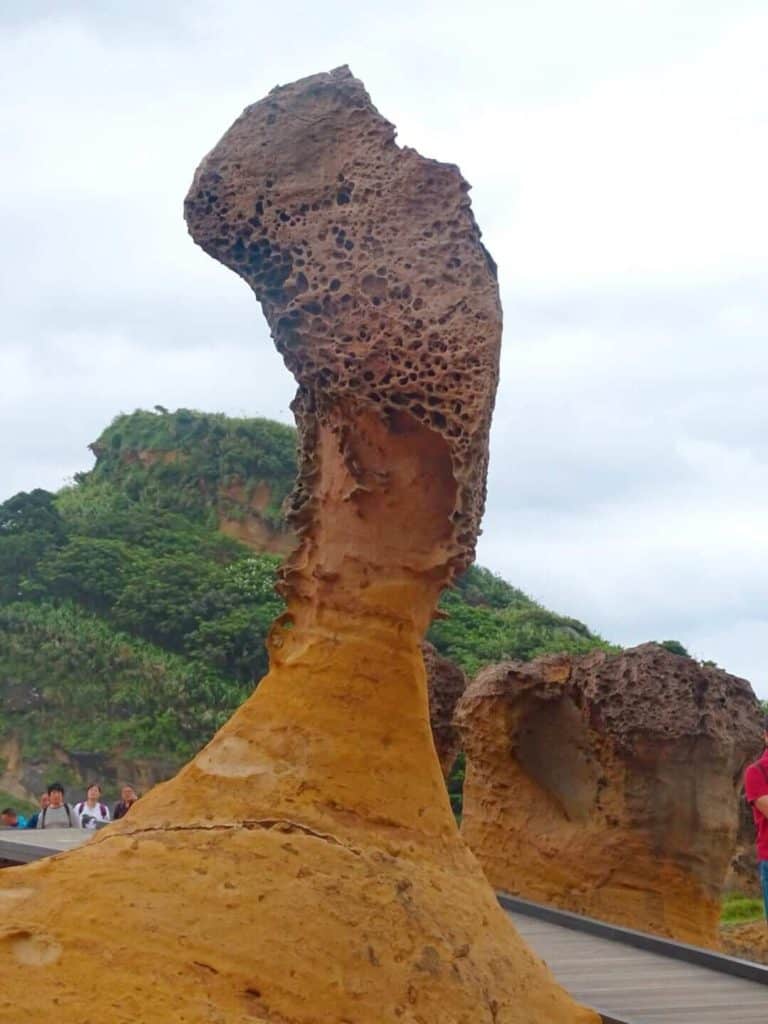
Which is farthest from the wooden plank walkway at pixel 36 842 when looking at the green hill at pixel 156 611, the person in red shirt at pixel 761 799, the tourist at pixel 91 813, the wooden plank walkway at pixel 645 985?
the green hill at pixel 156 611

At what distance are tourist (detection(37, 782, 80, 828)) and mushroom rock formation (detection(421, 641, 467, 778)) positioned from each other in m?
2.52

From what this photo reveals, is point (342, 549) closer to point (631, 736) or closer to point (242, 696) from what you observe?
point (631, 736)

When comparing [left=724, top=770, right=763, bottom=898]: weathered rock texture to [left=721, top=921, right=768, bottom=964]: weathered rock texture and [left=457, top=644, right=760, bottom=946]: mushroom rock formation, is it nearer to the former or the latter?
[left=721, top=921, right=768, bottom=964]: weathered rock texture

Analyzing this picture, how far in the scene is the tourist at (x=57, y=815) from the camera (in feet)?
32.6

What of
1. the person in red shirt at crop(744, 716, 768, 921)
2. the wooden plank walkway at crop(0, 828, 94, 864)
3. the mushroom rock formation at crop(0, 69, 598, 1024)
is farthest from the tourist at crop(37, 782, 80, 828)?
the mushroom rock formation at crop(0, 69, 598, 1024)

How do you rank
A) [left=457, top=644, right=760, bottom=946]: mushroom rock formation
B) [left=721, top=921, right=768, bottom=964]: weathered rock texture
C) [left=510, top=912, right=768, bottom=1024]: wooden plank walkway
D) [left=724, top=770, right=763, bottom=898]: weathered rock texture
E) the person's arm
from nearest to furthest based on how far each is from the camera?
[left=510, top=912, right=768, bottom=1024]: wooden plank walkway → the person's arm → [left=457, top=644, right=760, bottom=946]: mushroom rock formation → [left=721, top=921, right=768, bottom=964]: weathered rock texture → [left=724, top=770, right=763, bottom=898]: weathered rock texture

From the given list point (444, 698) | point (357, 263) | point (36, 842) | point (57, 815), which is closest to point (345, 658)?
point (357, 263)

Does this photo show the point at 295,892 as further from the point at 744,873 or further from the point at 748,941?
the point at 744,873

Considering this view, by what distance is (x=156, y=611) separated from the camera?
76.7 ft

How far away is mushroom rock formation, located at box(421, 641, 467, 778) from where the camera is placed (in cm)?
984

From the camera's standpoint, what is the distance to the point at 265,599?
2367cm

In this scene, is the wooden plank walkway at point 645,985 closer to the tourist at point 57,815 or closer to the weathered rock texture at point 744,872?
the tourist at point 57,815

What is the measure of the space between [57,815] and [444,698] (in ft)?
9.10

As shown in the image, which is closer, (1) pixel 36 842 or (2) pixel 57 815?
(1) pixel 36 842
